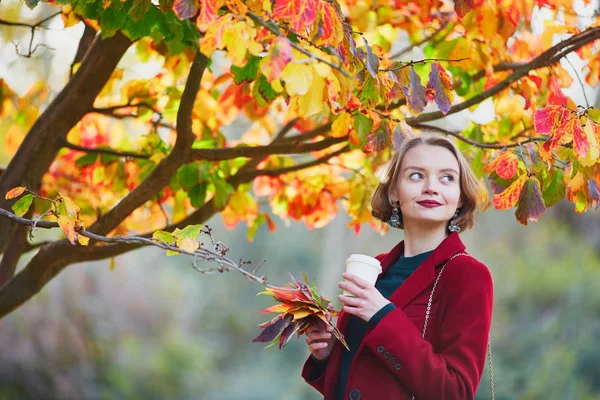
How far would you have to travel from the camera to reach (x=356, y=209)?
2.84 metres

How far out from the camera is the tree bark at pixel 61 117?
237 centimetres

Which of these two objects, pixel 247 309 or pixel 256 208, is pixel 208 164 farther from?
pixel 247 309

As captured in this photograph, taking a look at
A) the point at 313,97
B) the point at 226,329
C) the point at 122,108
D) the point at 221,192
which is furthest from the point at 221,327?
the point at 313,97

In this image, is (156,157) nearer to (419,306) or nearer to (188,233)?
(188,233)

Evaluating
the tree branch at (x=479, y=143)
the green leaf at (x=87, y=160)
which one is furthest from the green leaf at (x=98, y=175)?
the tree branch at (x=479, y=143)

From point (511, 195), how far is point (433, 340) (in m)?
0.45

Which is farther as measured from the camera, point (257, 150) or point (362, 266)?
point (257, 150)

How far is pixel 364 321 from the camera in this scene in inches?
68.2

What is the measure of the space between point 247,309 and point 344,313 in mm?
11752

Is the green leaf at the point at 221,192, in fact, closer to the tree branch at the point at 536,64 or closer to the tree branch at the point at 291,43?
the tree branch at the point at 536,64

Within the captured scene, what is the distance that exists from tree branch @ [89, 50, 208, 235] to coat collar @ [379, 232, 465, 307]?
83 cm

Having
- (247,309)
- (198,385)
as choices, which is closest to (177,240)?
(198,385)

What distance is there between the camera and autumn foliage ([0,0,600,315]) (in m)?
1.57

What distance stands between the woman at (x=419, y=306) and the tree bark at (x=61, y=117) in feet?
3.43
